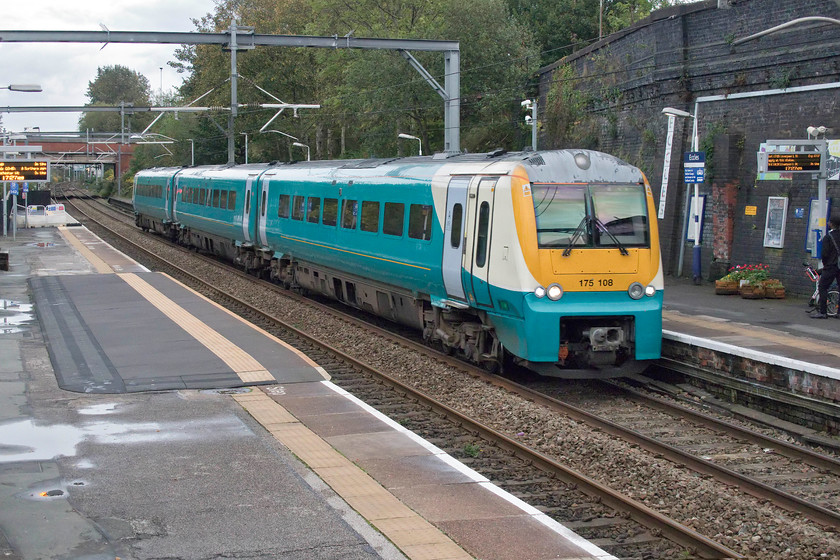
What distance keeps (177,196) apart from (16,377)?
967 inches

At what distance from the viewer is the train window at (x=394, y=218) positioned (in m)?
15.2

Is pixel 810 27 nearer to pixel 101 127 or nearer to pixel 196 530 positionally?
pixel 196 530

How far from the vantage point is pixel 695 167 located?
830 inches

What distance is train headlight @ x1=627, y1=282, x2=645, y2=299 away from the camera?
1198 centimetres

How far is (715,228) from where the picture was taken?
864 inches

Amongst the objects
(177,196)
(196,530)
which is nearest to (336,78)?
(177,196)

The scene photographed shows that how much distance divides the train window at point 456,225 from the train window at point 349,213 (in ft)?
13.9

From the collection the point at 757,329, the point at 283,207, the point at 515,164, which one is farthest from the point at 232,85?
the point at 757,329

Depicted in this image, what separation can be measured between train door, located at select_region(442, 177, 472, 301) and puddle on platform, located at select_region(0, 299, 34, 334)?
295 inches

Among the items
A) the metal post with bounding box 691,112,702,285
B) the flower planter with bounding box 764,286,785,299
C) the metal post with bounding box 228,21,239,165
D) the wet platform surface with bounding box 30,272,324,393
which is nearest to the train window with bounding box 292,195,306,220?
the wet platform surface with bounding box 30,272,324,393

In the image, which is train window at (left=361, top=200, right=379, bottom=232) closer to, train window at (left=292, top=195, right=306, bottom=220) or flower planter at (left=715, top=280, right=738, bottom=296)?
train window at (left=292, top=195, right=306, bottom=220)

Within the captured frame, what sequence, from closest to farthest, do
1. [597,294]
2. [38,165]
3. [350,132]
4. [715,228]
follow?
[597,294] < [715,228] < [38,165] < [350,132]

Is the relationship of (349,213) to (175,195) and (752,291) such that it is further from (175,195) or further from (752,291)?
(175,195)

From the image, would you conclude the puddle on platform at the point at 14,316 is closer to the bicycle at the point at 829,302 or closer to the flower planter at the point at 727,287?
the flower planter at the point at 727,287
